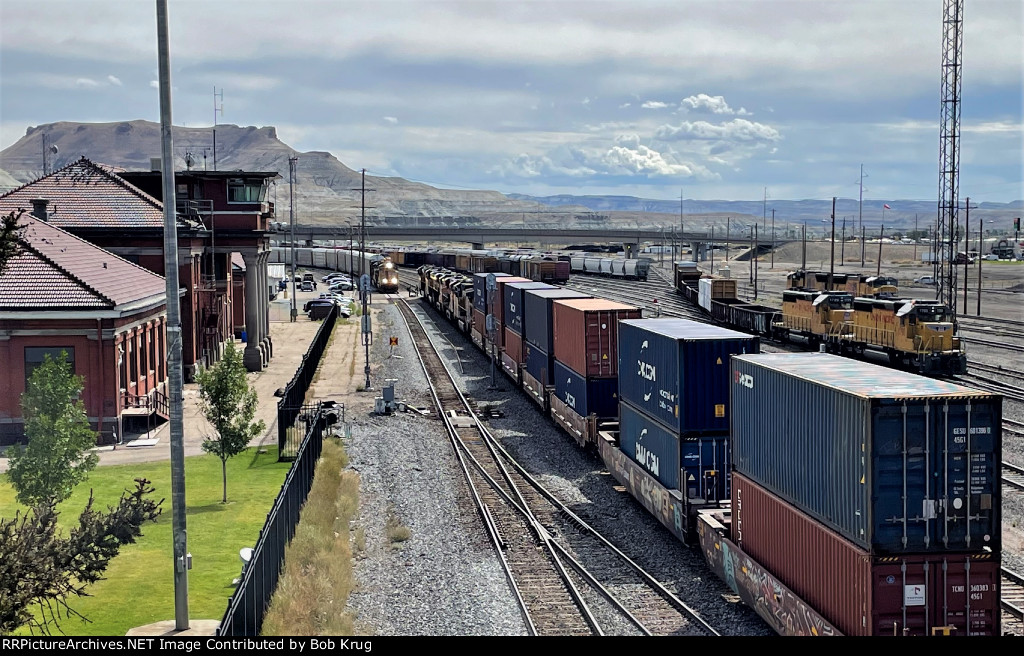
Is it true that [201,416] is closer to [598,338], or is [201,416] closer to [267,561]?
[598,338]

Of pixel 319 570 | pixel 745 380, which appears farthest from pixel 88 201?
pixel 745 380

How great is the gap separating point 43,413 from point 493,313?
113 feet

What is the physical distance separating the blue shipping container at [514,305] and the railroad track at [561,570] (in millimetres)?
13535

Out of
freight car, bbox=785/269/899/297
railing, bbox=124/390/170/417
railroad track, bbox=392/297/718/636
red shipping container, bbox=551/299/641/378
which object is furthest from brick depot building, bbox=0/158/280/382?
freight car, bbox=785/269/899/297

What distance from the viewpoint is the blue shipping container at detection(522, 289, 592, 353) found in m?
40.2

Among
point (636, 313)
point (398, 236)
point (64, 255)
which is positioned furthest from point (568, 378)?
point (398, 236)

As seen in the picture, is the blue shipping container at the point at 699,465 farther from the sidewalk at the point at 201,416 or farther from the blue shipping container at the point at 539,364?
the sidewalk at the point at 201,416

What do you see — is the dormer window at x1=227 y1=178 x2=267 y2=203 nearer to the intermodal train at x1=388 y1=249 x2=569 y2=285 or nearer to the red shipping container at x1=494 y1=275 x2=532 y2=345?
the red shipping container at x1=494 y1=275 x2=532 y2=345

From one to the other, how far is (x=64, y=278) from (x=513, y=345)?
19541 millimetres

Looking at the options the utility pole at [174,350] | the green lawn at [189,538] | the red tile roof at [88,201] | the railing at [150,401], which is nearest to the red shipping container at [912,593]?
the utility pole at [174,350]

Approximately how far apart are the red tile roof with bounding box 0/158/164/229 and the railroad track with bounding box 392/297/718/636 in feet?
80.8

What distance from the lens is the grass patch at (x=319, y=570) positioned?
18.5 m

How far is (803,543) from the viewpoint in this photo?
1678 cm

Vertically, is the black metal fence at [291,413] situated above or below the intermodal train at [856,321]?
below
